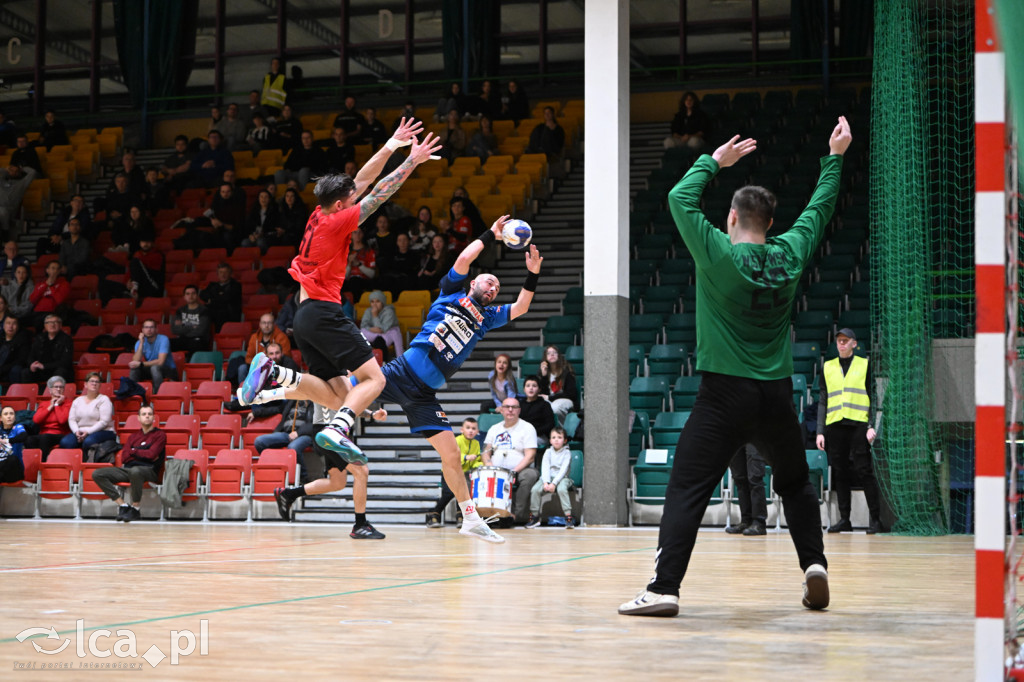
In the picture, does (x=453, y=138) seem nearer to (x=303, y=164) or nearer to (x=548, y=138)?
(x=548, y=138)

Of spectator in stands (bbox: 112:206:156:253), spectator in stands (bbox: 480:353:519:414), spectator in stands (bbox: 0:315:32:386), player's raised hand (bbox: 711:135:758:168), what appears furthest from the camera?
spectator in stands (bbox: 112:206:156:253)

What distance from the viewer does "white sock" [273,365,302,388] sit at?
26.4 ft

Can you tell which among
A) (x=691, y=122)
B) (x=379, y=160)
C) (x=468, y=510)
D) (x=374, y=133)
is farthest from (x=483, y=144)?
(x=379, y=160)

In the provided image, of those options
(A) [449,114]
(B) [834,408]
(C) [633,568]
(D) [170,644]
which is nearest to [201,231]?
(A) [449,114]

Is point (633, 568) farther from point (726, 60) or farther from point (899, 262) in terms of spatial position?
point (726, 60)

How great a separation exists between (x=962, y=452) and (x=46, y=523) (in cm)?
1044

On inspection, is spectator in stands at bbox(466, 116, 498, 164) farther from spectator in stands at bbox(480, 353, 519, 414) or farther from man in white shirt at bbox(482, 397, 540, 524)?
man in white shirt at bbox(482, 397, 540, 524)

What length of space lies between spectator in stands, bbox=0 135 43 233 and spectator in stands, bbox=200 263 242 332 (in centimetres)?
697

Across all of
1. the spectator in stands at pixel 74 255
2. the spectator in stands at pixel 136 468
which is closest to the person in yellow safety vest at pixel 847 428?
the spectator in stands at pixel 136 468

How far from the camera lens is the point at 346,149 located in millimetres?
20547

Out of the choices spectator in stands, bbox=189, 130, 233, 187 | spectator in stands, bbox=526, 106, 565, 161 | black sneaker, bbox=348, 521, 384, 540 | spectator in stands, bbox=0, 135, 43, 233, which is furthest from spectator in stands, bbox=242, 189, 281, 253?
black sneaker, bbox=348, 521, 384, 540

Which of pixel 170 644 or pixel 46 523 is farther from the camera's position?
pixel 46 523

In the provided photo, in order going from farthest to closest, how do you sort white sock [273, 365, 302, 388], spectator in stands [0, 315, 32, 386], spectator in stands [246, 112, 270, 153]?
spectator in stands [246, 112, 270, 153], spectator in stands [0, 315, 32, 386], white sock [273, 365, 302, 388]

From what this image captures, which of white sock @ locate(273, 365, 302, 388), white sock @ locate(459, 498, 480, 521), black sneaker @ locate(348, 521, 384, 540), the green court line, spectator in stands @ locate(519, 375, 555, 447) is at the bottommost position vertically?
black sneaker @ locate(348, 521, 384, 540)
